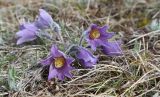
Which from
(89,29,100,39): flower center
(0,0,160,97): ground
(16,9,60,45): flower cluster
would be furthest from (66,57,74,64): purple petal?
(16,9,60,45): flower cluster

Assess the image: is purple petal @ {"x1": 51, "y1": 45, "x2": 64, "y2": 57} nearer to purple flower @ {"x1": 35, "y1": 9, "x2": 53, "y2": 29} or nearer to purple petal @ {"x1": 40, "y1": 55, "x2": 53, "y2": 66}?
purple petal @ {"x1": 40, "y1": 55, "x2": 53, "y2": 66}

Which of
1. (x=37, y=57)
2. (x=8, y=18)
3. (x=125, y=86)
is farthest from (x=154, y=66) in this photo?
(x=8, y=18)

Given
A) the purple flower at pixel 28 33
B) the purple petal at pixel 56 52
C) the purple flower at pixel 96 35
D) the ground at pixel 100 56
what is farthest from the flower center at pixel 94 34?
the purple flower at pixel 28 33

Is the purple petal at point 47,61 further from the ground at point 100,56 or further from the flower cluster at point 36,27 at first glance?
the flower cluster at point 36,27

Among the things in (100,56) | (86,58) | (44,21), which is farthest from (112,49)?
(44,21)

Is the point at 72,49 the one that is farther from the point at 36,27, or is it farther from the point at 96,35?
the point at 36,27

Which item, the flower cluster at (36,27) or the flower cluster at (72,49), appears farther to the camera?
the flower cluster at (36,27)

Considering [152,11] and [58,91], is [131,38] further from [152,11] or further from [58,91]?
[58,91]

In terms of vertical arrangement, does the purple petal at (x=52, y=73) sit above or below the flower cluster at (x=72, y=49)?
below
